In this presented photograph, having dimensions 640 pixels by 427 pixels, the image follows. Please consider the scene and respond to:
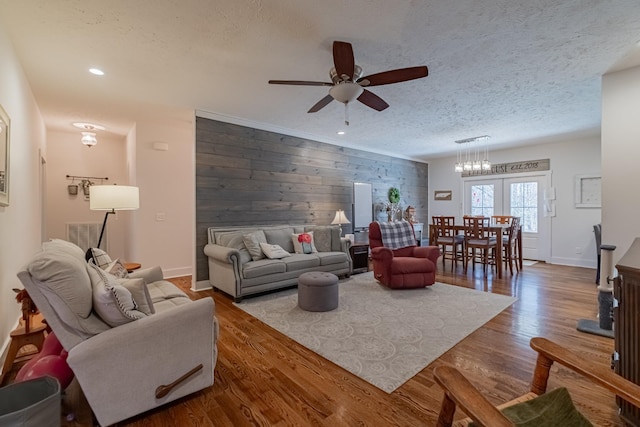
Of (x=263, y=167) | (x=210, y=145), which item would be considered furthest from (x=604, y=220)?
(x=210, y=145)

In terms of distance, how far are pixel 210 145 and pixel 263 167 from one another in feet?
3.04

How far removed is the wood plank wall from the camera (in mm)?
→ 4285

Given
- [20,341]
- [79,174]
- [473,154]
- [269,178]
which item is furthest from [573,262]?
[79,174]

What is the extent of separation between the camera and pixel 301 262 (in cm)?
414

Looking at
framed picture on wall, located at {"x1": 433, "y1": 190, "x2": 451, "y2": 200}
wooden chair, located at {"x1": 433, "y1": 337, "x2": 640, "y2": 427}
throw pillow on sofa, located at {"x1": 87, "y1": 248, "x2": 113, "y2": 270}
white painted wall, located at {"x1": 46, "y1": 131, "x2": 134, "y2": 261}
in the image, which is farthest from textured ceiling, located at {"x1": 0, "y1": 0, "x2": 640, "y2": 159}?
framed picture on wall, located at {"x1": 433, "y1": 190, "x2": 451, "y2": 200}

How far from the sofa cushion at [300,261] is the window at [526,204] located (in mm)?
5335

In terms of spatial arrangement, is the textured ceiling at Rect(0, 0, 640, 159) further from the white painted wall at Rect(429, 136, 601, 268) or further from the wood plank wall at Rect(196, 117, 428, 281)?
the white painted wall at Rect(429, 136, 601, 268)

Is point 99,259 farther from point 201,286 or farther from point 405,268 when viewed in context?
point 405,268

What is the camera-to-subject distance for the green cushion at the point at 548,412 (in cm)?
101

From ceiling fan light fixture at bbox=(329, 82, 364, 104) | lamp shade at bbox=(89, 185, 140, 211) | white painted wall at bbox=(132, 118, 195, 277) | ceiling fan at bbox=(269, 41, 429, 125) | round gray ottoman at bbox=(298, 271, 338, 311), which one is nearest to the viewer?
ceiling fan at bbox=(269, 41, 429, 125)

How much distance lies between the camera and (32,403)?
55.6 inches

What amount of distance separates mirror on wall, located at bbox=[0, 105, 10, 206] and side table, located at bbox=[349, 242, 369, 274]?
420cm

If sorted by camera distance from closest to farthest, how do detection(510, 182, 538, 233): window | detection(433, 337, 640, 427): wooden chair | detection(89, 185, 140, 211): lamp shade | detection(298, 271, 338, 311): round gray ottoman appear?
detection(433, 337, 640, 427): wooden chair → detection(89, 185, 140, 211): lamp shade → detection(298, 271, 338, 311): round gray ottoman → detection(510, 182, 538, 233): window

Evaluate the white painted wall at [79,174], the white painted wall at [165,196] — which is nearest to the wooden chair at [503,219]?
the white painted wall at [165,196]
